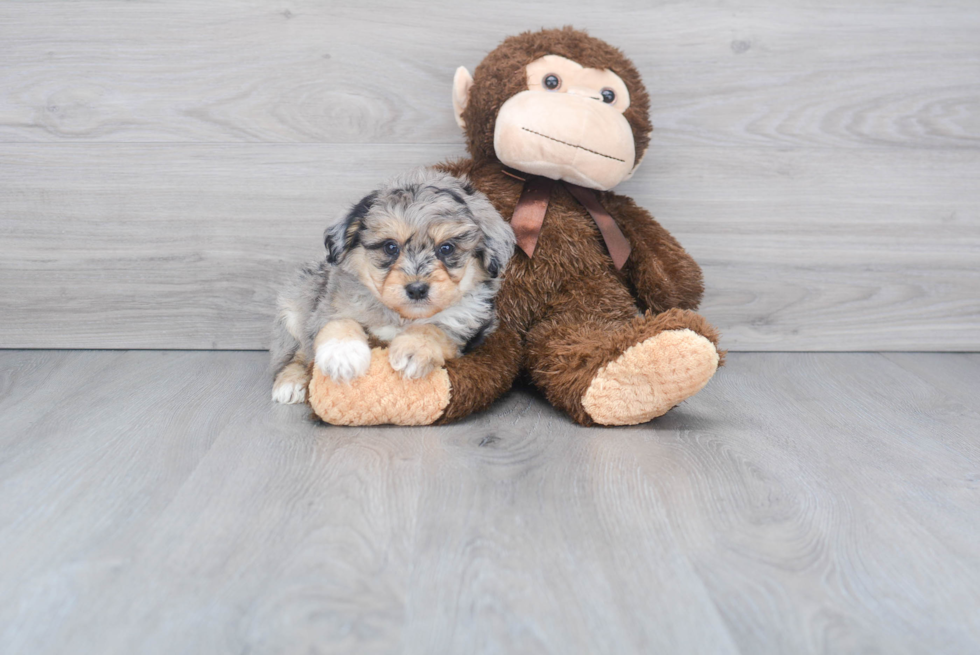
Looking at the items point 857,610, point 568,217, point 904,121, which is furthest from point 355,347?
point 904,121

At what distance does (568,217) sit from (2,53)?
1458 millimetres

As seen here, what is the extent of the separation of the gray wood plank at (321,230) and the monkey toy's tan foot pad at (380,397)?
2.11 ft

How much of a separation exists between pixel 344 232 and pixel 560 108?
52cm

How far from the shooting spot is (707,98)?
1.91m

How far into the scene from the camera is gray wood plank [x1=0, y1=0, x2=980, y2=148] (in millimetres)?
1837

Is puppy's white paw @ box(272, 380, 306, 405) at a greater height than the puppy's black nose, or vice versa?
the puppy's black nose

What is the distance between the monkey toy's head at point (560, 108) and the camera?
1.55 m

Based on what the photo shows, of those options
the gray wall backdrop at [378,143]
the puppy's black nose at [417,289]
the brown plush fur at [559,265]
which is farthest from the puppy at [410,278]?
the gray wall backdrop at [378,143]

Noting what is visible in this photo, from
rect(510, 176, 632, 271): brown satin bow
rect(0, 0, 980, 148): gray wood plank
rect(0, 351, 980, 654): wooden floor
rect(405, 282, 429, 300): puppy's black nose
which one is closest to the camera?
rect(0, 351, 980, 654): wooden floor

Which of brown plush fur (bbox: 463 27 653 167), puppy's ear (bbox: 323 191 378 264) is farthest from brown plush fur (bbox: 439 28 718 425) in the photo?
puppy's ear (bbox: 323 191 378 264)

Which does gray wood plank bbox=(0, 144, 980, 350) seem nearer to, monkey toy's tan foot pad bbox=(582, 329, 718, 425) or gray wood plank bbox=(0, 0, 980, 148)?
gray wood plank bbox=(0, 0, 980, 148)

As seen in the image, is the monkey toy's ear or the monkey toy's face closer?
the monkey toy's face

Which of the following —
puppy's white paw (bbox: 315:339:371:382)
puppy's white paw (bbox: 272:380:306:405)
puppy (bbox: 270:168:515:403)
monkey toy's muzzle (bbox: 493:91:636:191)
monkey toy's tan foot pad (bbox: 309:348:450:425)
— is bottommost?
puppy's white paw (bbox: 272:380:306:405)

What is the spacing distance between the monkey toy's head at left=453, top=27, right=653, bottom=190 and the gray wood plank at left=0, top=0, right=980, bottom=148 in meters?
0.22
